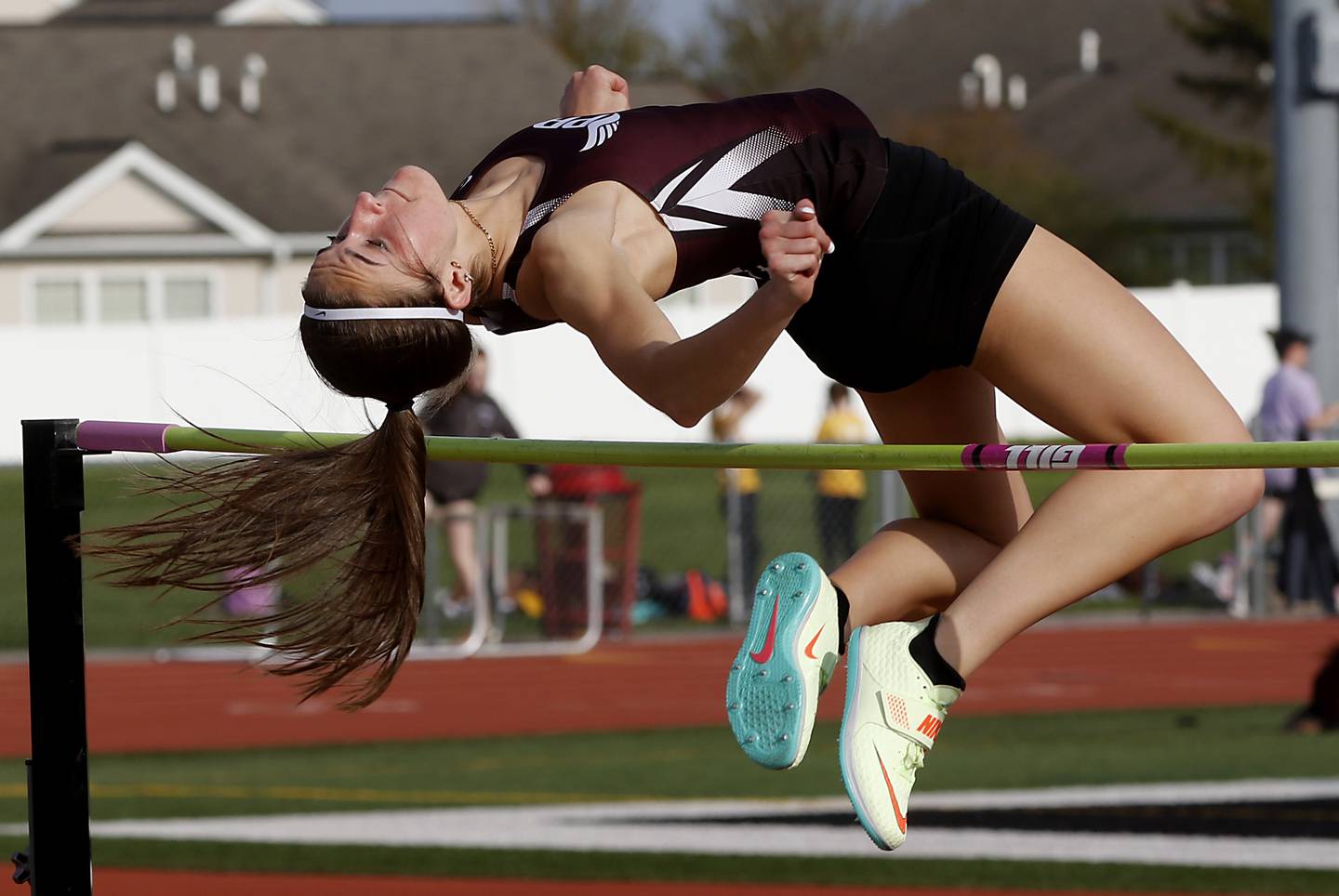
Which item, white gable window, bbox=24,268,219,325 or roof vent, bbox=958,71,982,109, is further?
roof vent, bbox=958,71,982,109

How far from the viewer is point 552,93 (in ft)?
116

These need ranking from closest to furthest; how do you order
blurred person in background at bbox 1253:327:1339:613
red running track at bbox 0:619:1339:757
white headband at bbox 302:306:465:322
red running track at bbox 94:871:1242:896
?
white headband at bbox 302:306:465:322 < red running track at bbox 94:871:1242:896 < red running track at bbox 0:619:1339:757 < blurred person in background at bbox 1253:327:1339:613

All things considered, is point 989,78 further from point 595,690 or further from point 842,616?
point 842,616

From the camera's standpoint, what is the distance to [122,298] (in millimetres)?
29281

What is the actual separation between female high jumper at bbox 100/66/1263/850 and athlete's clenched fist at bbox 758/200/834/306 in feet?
0.37

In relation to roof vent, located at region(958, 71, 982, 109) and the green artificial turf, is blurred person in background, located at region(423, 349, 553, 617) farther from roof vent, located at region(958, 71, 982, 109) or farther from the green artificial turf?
roof vent, located at region(958, 71, 982, 109)

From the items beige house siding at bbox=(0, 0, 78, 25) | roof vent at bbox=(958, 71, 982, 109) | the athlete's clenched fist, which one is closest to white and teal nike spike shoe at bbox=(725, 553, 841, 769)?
the athlete's clenched fist

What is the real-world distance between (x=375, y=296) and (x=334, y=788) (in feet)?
16.4

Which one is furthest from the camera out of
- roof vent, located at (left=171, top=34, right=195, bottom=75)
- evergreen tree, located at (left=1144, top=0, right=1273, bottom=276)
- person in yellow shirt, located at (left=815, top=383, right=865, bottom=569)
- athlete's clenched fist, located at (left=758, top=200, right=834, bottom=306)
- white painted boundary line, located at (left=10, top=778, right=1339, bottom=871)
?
evergreen tree, located at (left=1144, top=0, right=1273, bottom=276)

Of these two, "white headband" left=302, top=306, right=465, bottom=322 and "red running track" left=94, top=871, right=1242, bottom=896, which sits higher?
"white headband" left=302, top=306, right=465, bottom=322

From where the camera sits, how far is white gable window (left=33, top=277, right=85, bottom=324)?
29.2m

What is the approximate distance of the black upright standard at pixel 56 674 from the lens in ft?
12.0

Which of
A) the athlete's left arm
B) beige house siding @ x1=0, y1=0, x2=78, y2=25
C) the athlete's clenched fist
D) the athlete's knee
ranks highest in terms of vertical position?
beige house siding @ x1=0, y1=0, x2=78, y2=25

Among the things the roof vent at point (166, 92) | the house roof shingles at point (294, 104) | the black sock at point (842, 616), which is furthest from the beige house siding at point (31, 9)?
the black sock at point (842, 616)
